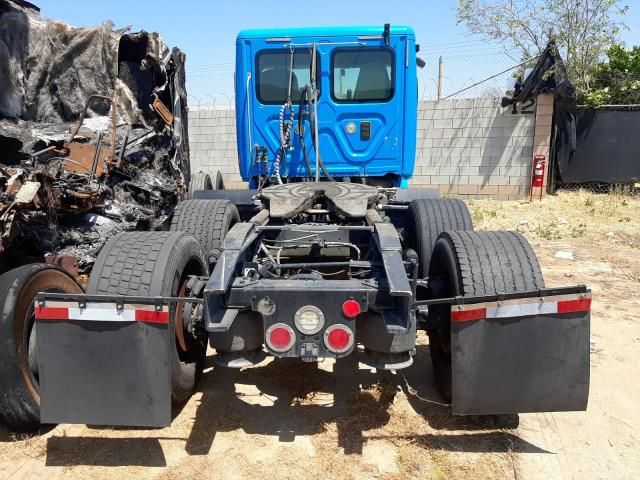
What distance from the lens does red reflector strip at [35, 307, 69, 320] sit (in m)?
2.65

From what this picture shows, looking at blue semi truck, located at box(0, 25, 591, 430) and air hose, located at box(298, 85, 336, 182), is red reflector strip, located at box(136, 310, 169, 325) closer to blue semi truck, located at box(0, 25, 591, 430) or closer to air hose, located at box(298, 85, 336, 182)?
blue semi truck, located at box(0, 25, 591, 430)

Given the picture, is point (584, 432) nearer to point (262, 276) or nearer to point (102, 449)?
point (262, 276)

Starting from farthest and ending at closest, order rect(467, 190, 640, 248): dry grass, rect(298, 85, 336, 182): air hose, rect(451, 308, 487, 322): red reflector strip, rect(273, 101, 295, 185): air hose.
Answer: rect(467, 190, 640, 248): dry grass → rect(273, 101, 295, 185): air hose → rect(298, 85, 336, 182): air hose → rect(451, 308, 487, 322): red reflector strip

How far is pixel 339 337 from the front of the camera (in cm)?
273

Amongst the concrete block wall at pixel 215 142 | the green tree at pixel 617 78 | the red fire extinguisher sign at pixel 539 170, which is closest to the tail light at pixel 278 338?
the red fire extinguisher sign at pixel 539 170

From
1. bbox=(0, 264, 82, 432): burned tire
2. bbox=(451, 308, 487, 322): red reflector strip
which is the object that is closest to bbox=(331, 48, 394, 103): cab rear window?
bbox=(451, 308, 487, 322): red reflector strip

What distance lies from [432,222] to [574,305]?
1828 mm

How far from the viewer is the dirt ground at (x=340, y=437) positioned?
111 inches

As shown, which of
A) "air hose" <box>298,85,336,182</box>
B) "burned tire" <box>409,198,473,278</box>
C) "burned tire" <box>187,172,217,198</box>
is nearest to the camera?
"burned tire" <box>409,198,473,278</box>

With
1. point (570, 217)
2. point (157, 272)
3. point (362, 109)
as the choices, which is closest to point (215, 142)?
point (570, 217)

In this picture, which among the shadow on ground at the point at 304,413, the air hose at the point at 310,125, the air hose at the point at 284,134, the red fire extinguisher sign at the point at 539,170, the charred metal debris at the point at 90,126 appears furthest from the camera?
the red fire extinguisher sign at the point at 539,170

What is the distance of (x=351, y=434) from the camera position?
3.15m

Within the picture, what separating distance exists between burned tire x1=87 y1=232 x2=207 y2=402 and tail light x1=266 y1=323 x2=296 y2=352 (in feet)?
Answer: 1.87

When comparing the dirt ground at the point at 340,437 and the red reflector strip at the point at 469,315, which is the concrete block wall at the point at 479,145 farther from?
the red reflector strip at the point at 469,315
